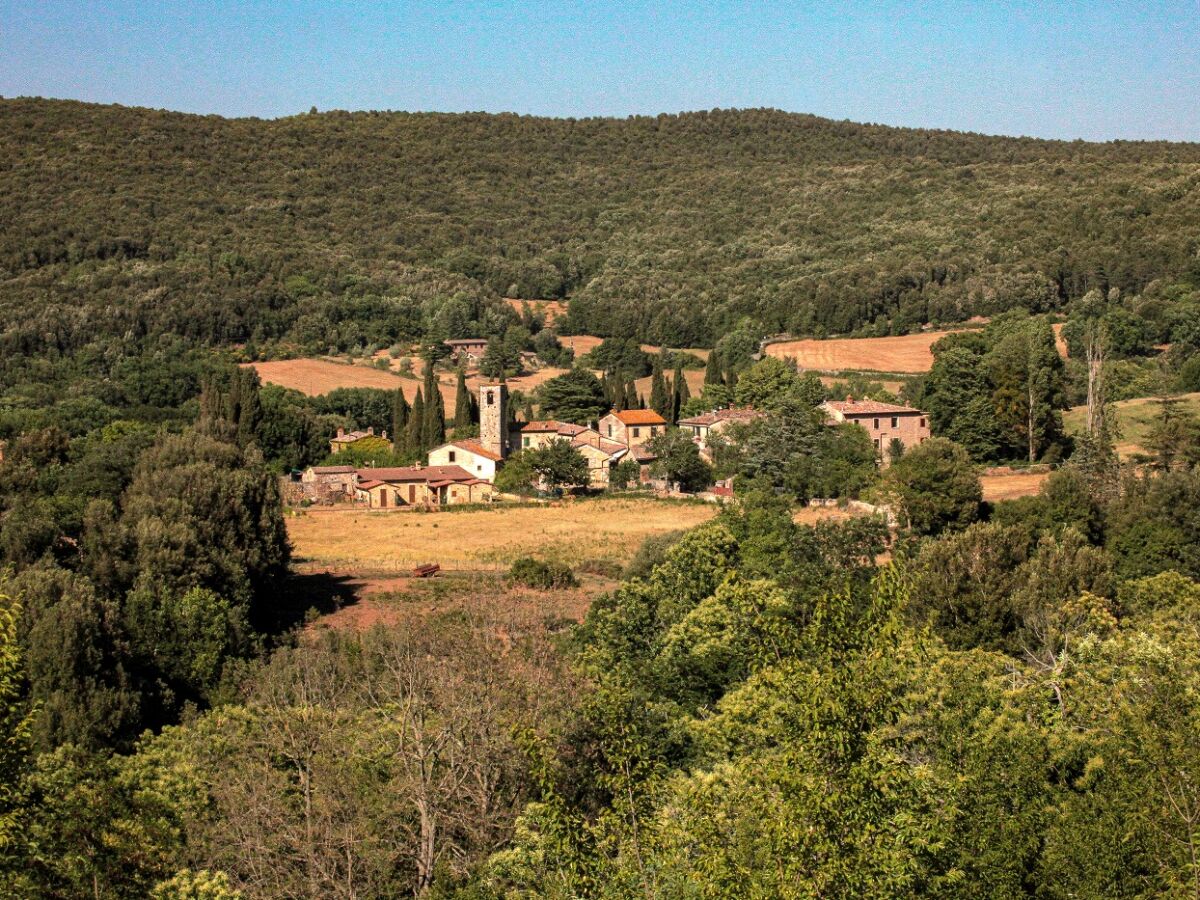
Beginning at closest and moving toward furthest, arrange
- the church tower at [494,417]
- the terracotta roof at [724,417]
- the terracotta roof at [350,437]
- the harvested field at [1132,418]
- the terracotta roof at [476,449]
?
1. the harvested field at [1132,418]
2. the terracotta roof at [476,449]
3. the church tower at [494,417]
4. the terracotta roof at [724,417]
5. the terracotta roof at [350,437]

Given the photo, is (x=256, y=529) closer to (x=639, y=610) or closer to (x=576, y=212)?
(x=639, y=610)

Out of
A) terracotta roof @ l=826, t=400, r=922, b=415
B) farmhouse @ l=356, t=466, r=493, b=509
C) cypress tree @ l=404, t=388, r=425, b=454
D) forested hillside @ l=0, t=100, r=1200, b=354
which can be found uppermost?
forested hillside @ l=0, t=100, r=1200, b=354

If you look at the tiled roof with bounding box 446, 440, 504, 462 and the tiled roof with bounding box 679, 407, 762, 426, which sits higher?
the tiled roof with bounding box 679, 407, 762, 426

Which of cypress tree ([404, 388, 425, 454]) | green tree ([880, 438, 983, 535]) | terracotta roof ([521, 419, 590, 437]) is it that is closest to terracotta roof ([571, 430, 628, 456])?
terracotta roof ([521, 419, 590, 437])

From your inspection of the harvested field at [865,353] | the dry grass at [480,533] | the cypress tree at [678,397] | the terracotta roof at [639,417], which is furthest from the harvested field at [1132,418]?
the cypress tree at [678,397]

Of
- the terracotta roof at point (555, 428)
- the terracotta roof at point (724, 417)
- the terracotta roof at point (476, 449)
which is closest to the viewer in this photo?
the terracotta roof at point (476, 449)

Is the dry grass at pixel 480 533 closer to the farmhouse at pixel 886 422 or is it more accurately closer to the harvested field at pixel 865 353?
the farmhouse at pixel 886 422

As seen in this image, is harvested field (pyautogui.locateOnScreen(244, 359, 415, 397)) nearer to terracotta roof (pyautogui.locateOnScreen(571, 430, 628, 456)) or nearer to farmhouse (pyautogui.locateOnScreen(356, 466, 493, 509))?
farmhouse (pyautogui.locateOnScreen(356, 466, 493, 509))
